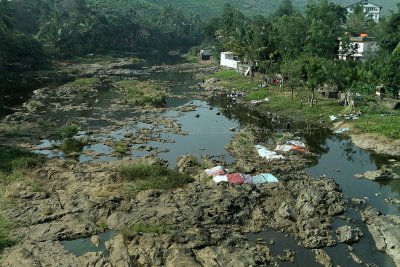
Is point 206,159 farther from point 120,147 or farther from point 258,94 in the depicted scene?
point 258,94

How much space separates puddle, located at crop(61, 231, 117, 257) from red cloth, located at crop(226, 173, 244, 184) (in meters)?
9.76

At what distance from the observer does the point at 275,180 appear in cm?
3111

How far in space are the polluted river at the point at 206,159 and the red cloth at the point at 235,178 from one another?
2.74ft

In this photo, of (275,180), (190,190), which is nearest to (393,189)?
(275,180)

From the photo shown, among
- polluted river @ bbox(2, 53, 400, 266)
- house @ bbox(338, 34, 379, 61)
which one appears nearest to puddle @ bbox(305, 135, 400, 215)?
polluted river @ bbox(2, 53, 400, 266)

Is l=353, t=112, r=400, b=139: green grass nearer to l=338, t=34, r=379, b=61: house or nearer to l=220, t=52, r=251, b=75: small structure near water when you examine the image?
l=338, t=34, r=379, b=61: house

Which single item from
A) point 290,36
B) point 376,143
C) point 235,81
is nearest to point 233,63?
point 235,81

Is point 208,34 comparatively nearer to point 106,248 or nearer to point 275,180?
point 275,180

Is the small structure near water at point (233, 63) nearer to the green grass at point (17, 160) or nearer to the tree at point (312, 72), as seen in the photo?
the tree at point (312, 72)

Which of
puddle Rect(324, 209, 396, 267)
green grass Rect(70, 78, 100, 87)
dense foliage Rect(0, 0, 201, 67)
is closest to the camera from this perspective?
puddle Rect(324, 209, 396, 267)

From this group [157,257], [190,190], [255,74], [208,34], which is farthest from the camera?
[208,34]

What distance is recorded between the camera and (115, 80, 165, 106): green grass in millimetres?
60406

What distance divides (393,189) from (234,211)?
12.8m

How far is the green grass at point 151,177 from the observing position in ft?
97.0
